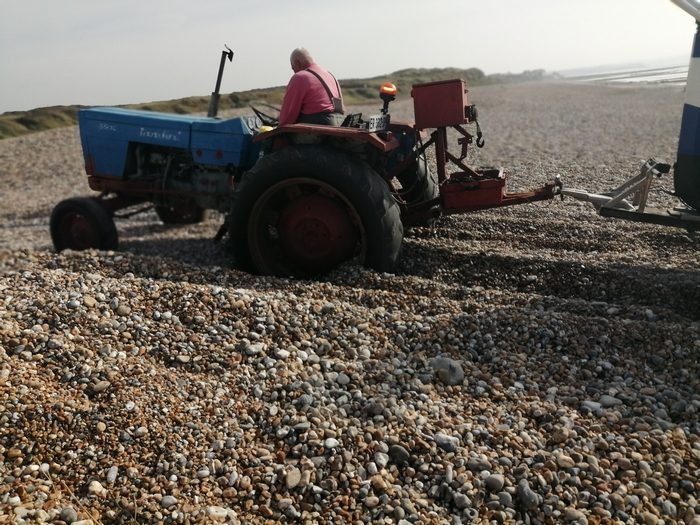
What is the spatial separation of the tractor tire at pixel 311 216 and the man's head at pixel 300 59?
0.89 meters

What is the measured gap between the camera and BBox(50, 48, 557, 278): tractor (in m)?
4.84

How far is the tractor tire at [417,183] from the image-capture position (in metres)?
6.16

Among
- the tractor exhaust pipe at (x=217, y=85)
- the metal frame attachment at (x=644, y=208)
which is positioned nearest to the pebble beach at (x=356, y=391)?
the metal frame attachment at (x=644, y=208)

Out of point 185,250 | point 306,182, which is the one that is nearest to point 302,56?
point 306,182

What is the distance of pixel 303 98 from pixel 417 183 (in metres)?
1.66

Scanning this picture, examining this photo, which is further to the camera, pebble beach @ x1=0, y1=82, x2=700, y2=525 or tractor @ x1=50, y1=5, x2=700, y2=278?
tractor @ x1=50, y1=5, x2=700, y2=278

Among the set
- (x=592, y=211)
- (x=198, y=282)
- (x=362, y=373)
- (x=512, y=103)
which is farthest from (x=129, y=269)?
(x=512, y=103)

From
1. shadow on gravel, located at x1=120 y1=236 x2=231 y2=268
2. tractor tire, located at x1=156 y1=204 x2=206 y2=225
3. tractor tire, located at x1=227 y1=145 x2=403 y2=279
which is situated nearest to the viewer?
tractor tire, located at x1=227 y1=145 x2=403 y2=279

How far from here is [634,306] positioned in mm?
4348

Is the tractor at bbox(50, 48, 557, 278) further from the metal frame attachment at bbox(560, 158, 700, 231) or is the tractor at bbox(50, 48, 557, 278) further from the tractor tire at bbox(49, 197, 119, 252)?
the metal frame attachment at bbox(560, 158, 700, 231)

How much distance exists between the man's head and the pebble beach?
5.90 feet

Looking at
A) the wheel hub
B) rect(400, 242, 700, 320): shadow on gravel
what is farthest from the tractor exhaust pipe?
rect(400, 242, 700, 320): shadow on gravel

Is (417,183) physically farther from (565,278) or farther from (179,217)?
(179,217)

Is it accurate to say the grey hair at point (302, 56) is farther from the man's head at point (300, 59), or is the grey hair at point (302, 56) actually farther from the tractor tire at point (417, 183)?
the tractor tire at point (417, 183)
